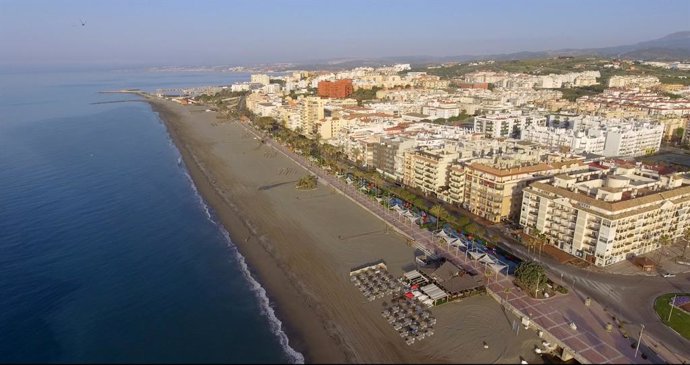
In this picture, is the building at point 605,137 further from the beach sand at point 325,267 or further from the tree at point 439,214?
the beach sand at point 325,267

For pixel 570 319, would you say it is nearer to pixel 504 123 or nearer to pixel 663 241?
pixel 663 241

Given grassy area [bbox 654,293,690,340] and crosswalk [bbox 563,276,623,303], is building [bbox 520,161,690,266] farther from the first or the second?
grassy area [bbox 654,293,690,340]

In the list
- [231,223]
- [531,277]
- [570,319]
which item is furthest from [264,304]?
[570,319]

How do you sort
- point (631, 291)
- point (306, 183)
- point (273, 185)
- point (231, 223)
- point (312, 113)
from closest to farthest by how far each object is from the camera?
point (631, 291) < point (231, 223) < point (306, 183) < point (273, 185) < point (312, 113)

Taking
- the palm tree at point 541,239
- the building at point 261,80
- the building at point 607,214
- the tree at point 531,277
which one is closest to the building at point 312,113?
the building at point 607,214

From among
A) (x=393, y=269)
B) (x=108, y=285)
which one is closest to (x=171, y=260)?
(x=108, y=285)

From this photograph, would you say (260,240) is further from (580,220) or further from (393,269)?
(580,220)
